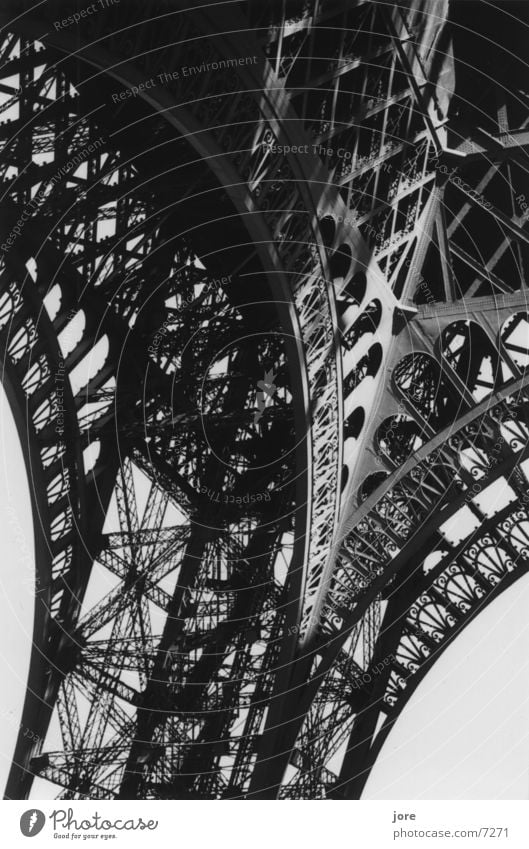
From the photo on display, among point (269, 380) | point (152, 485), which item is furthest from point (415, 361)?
point (152, 485)

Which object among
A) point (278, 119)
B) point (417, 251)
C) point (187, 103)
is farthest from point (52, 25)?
point (417, 251)

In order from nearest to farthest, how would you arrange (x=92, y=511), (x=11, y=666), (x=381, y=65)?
(x=11, y=666) → (x=381, y=65) → (x=92, y=511)

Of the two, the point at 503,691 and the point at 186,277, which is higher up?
the point at 186,277

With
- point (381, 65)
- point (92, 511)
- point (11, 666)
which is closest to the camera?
point (11, 666)

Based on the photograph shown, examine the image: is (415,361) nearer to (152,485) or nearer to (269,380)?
(269,380)

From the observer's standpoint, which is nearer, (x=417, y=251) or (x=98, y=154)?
(x=98, y=154)

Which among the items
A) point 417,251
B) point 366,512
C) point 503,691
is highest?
point 417,251

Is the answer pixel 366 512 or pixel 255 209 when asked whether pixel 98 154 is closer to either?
pixel 255 209
